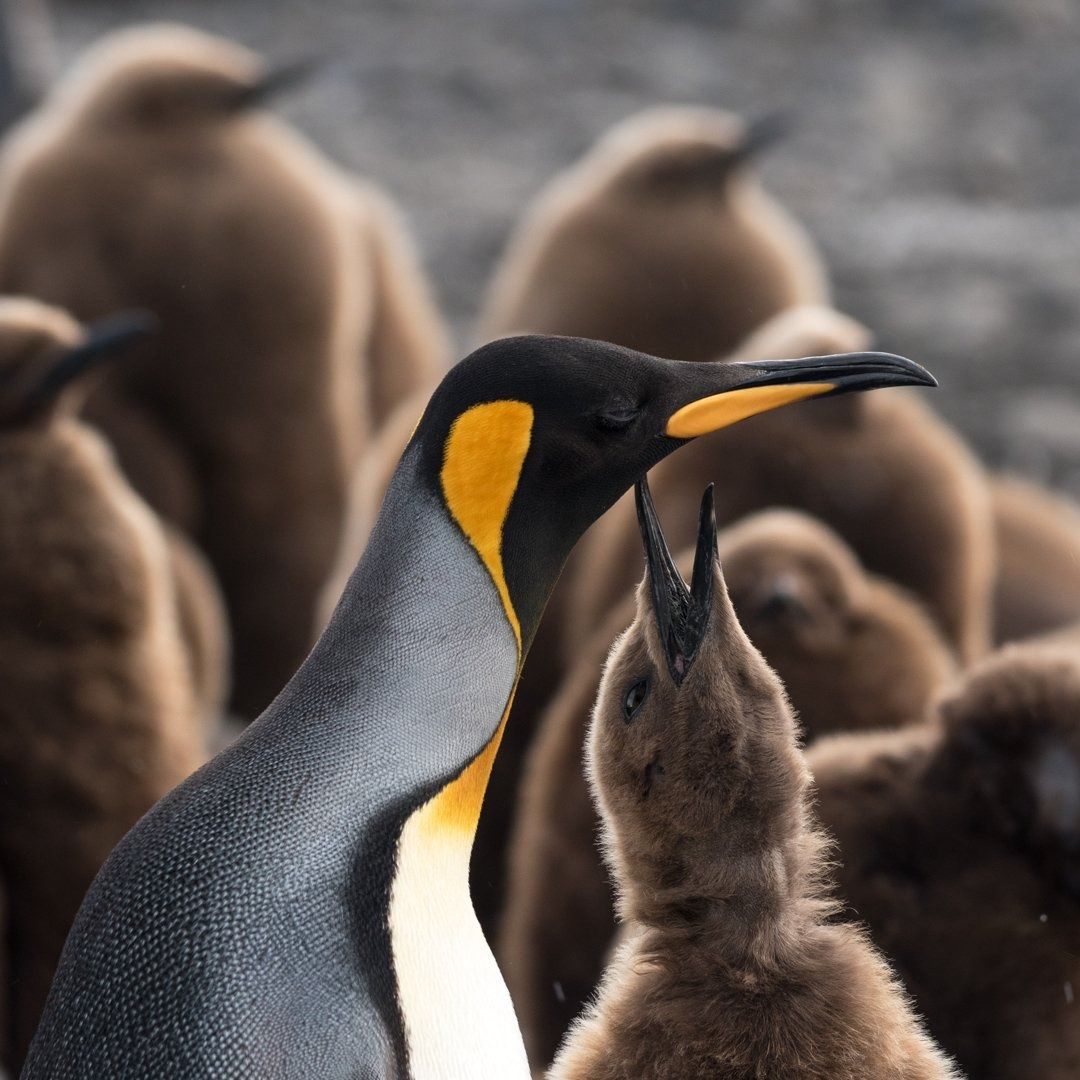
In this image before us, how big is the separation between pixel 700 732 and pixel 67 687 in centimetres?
91

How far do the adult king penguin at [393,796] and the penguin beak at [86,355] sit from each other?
0.97 m

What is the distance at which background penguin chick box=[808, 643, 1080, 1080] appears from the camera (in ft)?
5.39

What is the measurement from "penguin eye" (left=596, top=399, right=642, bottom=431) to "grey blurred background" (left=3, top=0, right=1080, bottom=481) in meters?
3.26

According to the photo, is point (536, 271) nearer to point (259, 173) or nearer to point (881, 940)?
point (259, 173)

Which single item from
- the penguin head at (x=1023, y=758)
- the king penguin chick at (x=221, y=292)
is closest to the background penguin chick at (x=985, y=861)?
the penguin head at (x=1023, y=758)

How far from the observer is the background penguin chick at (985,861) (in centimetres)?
164

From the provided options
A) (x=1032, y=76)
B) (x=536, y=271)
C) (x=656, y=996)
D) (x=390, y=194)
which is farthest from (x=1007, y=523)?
(x=1032, y=76)

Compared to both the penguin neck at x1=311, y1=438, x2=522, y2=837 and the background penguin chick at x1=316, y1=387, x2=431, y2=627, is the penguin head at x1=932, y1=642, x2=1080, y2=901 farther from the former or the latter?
the background penguin chick at x1=316, y1=387, x2=431, y2=627

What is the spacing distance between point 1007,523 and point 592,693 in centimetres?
153

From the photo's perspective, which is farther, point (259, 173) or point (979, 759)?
point (259, 173)

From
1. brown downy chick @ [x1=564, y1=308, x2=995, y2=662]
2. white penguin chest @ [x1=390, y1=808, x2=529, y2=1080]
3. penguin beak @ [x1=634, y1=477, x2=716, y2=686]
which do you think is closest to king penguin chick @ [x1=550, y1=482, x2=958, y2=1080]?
penguin beak @ [x1=634, y1=477, x2=716, y2=686]

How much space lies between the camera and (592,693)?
2.15 m

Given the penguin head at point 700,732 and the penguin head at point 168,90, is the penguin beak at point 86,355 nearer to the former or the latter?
the penguin head at point 168,90

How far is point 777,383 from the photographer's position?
1429 mm
